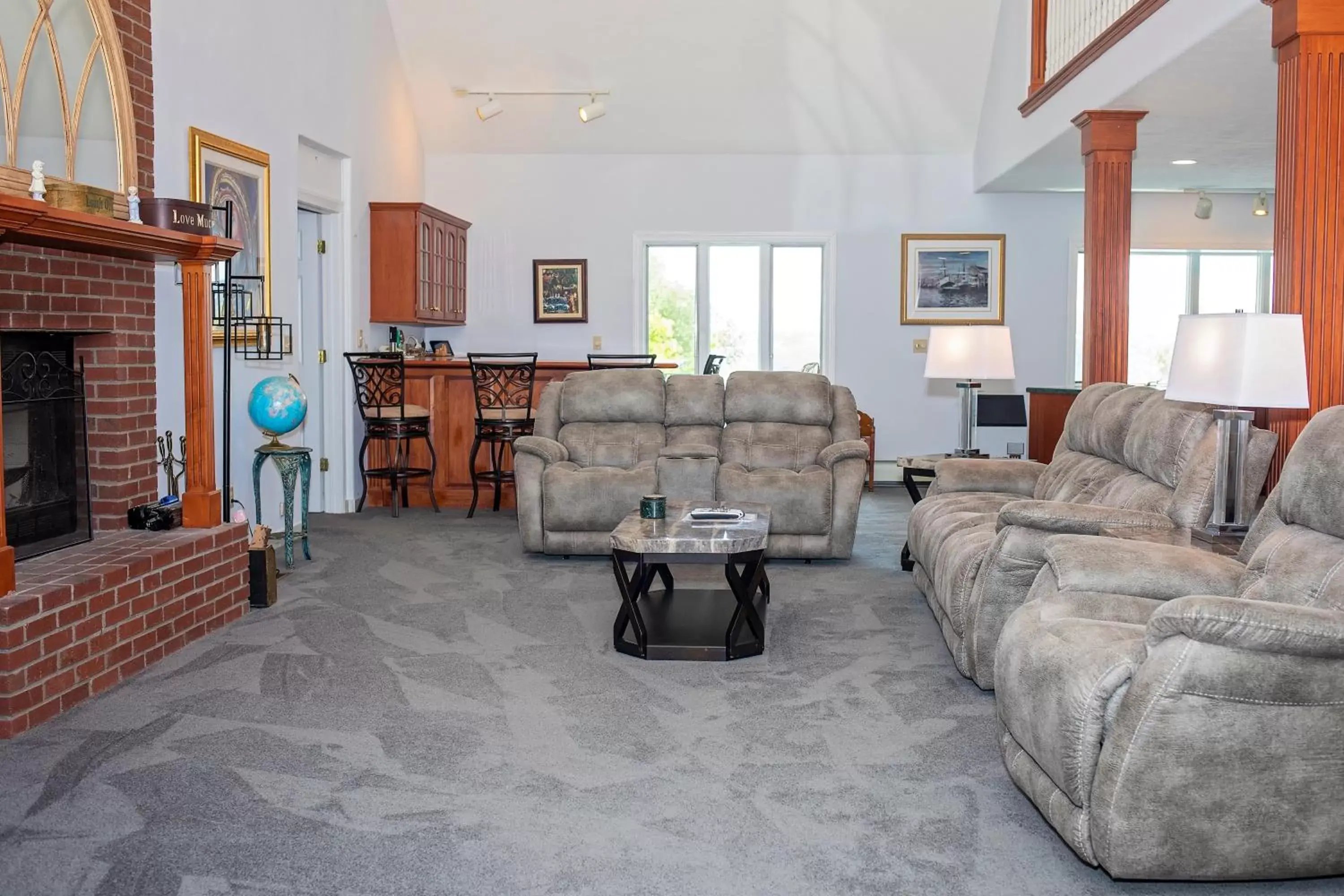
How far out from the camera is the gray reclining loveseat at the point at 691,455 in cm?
614

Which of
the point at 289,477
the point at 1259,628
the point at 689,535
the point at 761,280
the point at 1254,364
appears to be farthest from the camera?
the point at 761,280

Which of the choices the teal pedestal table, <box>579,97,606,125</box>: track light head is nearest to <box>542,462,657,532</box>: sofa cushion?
the teal pedestal table

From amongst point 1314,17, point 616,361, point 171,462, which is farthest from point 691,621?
point 616,361

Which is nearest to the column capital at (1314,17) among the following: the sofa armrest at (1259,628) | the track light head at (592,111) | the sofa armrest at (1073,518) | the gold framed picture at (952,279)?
the sofa armrest at (1073,518)

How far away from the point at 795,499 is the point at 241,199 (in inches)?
130

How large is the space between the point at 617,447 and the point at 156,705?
3.33 m

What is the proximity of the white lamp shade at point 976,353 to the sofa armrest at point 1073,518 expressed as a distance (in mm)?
2560

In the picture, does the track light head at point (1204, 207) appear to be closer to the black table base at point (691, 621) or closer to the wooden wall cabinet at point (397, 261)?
the wooden wall cabinet at point (397, 261)

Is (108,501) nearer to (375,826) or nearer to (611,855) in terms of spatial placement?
(375,826)

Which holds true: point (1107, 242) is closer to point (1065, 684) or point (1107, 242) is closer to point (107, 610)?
point (1065, 684)

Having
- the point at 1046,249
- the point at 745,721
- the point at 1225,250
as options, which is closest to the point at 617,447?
the point at 745,721

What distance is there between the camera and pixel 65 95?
4.36 m

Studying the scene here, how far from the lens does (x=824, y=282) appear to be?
10.4m

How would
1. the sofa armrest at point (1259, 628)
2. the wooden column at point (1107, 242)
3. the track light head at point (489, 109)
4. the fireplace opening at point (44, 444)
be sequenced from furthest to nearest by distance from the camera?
the track light head at point (489, 109)
the wooden column at point (1107, 242)
the fireplace opening at point (44, 444)
the sofa armrest at point (1259, 628)
